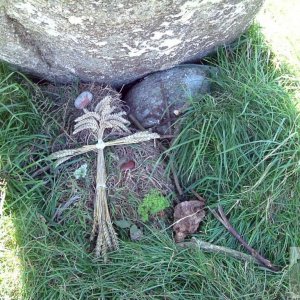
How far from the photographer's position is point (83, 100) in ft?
8.00

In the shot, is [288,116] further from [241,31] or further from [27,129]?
[27,129]

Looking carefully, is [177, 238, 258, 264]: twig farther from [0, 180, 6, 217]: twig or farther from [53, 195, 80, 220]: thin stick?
[0, 180, 6, 217]: twig

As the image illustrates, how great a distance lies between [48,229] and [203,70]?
1200 mm

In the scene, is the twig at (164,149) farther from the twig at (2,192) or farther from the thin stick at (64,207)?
the twig at (2,192)

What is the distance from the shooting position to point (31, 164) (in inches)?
88.5

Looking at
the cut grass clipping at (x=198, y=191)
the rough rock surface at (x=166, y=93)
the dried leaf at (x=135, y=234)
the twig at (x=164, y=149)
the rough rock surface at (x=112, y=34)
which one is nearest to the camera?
the rough rock surface at (x=112, y=34)

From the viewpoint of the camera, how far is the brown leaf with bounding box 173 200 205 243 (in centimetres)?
224

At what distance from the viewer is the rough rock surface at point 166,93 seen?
2451 mm

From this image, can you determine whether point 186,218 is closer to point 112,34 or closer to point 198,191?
point 198,191

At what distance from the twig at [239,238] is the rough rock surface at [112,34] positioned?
85 centimetres

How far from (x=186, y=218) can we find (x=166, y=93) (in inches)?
27.5

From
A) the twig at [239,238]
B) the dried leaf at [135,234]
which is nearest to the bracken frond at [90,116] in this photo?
the dried leaf at [135,234]

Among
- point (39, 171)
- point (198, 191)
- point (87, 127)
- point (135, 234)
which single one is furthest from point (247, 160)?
point (39, 171)

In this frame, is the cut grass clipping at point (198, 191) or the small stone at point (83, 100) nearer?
the cut grass clipping at point (198, 191)
